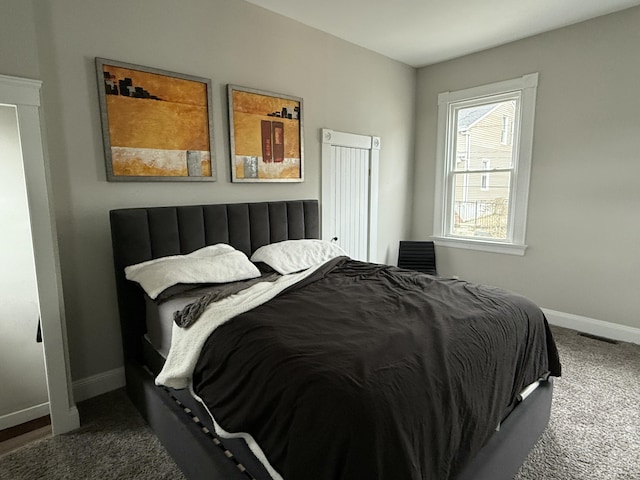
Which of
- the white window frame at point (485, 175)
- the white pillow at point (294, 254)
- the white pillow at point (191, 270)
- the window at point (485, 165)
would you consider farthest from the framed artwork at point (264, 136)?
the white window frame at point (485, 175)

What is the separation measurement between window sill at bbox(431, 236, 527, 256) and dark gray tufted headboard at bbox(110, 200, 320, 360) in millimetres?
2146

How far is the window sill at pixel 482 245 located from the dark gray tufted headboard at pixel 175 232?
2.15 m

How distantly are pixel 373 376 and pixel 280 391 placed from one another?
0.32m

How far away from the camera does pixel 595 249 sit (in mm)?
3336

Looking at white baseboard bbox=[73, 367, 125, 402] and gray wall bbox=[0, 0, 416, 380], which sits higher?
gray wall bbox=[0, 0, 416, 380]

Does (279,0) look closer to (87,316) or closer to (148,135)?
(148,135)

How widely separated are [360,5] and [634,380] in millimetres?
3548

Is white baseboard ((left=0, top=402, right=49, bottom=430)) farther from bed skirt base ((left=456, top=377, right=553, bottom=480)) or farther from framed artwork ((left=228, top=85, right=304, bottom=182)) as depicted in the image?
bed skirt base ((left=456, top=377, right=553, bottom=480))

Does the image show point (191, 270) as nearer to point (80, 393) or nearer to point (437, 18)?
point (80, 393)

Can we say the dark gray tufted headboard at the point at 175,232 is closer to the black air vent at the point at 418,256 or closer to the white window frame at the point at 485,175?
the black air vent at the point at 418,256

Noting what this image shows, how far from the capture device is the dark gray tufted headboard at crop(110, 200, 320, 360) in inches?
90.7

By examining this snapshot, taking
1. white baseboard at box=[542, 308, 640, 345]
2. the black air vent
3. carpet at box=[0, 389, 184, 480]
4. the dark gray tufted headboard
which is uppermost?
the dark gray tufted headboard

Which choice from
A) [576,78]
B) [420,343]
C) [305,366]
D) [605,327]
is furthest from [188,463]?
[576,78]

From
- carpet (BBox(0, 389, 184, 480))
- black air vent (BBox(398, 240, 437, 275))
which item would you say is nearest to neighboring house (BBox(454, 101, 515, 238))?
black air vent (BBox(398, 240, 437, 275))
